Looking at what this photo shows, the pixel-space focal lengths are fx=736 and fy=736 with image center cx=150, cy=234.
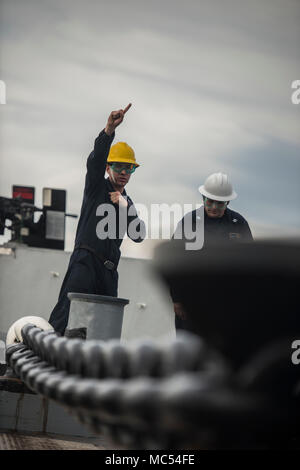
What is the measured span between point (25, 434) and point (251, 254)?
6.64 ft

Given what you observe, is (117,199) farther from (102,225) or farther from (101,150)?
(101,150)

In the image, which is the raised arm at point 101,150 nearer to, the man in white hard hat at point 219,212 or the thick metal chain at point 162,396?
the man in white hard hat at point 219,212

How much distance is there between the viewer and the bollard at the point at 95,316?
286 cm

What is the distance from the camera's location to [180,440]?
744 mm

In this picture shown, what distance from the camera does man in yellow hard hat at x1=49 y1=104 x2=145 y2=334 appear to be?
3.36 meters

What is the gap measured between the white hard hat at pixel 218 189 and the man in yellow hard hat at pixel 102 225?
350 millimetres

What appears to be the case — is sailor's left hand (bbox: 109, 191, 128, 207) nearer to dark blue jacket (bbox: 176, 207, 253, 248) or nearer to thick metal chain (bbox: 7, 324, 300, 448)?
dark blue jacket (bbox: 176, 207, 253, 248)

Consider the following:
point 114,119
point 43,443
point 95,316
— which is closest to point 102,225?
point 114,119

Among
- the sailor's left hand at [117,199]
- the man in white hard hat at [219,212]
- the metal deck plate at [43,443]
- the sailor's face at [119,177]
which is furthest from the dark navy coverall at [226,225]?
the metal deck plate at [43,443]

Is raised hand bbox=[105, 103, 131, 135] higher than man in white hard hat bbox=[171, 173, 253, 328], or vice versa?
raised hand bbox=[105, 103, 131, 135]

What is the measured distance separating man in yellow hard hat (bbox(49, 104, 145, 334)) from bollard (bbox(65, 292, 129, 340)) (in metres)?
0.47

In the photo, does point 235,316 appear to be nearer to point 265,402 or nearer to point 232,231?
point 265,402
